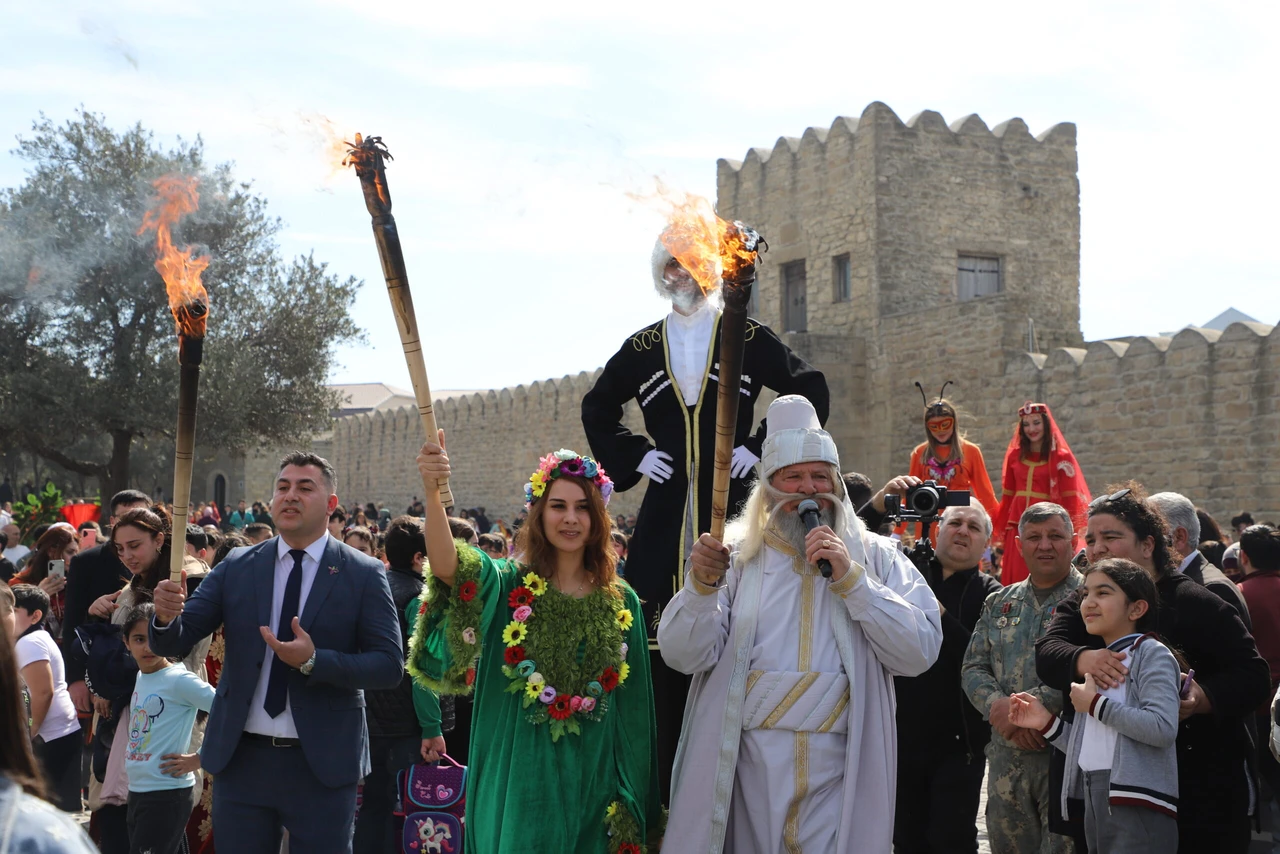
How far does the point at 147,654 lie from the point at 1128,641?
3.35 m

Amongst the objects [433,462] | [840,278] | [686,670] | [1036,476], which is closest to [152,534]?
[433,462]

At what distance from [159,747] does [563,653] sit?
5.78 feet

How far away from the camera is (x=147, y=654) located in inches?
189

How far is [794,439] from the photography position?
384 cm

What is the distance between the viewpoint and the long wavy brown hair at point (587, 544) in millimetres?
4039

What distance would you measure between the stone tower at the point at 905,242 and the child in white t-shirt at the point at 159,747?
52.2ft

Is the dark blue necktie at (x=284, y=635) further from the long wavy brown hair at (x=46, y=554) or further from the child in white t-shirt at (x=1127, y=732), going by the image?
the long wavy brown hair at (x=46, y=554)

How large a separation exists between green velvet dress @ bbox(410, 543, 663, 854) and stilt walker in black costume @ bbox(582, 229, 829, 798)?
824mm

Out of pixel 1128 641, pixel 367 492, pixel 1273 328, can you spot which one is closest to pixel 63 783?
pixel 1128 641

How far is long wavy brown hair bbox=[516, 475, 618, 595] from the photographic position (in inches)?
159

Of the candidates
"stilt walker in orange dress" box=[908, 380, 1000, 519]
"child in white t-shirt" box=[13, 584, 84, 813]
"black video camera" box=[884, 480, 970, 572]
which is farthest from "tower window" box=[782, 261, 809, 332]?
"child in white t-shirt" box=[13, 584, 84, 813]

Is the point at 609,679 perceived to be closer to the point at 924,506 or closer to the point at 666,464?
the point at 666,464

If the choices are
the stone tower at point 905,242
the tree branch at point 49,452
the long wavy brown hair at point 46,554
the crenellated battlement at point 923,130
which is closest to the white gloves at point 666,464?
the long wavy brown hair at point 46,554

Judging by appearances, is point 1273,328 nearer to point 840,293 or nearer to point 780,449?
point 840,293
